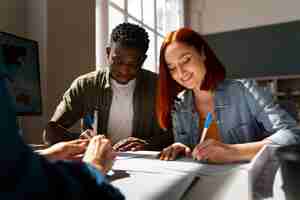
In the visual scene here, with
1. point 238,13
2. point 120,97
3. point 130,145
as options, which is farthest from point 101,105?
point 238,13

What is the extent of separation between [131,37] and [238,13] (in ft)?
11.4

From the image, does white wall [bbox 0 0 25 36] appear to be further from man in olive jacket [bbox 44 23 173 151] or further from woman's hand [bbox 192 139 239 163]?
woman's hand [bbox 192 139 239 163]

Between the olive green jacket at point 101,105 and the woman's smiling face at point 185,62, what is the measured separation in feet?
0.98

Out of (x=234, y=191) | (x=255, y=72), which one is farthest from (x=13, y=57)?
(x=255, y=72)

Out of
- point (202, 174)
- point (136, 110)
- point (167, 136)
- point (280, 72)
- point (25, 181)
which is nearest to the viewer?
point (25, 181)

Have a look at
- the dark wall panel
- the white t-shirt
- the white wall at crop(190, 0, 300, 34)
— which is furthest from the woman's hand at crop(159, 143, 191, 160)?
the white wall at crop(190, 0, 300, 34)

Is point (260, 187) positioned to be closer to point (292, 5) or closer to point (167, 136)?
point (167, 136)

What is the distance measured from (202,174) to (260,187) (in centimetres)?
14

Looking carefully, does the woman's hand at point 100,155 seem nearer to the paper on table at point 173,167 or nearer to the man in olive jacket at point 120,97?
the paper on table at point 173,167

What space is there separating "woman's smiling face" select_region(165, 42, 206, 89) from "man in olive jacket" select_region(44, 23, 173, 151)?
238 millimetres

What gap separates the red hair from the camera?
3.83 ft

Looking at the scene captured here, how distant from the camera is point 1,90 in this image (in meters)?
0.24

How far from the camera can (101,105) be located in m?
1.43

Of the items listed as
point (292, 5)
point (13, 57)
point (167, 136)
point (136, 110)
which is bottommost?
point (167, 136)
